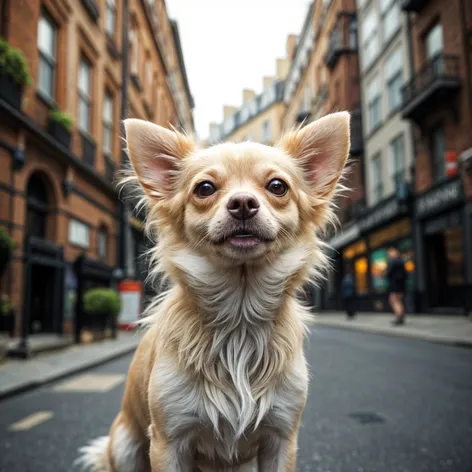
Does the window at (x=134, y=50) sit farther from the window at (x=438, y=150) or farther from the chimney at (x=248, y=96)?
the chimney at (x=248, y=96)

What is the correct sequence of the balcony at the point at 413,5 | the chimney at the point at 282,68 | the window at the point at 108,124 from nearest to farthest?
the window at the point at 108,124 < the balcony at the point at 413,5 < the chimney at the point at 282,68

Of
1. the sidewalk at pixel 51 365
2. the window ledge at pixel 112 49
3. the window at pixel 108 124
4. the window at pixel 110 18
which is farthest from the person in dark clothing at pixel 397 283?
the window at pixel 110 18

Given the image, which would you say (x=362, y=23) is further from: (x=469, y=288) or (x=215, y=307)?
(x=215, y=307)

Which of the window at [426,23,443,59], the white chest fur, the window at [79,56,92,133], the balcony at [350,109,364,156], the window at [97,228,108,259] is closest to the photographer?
the white chest fur

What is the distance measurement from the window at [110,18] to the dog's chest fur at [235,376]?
16585 millimetres

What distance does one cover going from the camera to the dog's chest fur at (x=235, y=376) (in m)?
2.05

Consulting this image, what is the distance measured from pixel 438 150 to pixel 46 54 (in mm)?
13390

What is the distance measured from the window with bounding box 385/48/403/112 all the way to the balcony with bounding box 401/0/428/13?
2.42 metres

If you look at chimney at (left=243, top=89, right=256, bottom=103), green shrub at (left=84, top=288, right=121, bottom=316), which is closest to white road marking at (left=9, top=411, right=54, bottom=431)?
green shrub at (left=84, top=288, right=121, bottom=316)

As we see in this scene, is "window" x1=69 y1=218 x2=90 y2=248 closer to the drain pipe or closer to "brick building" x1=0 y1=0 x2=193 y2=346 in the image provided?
"brick building" x1=0 y1=0 x2=193 y2=346

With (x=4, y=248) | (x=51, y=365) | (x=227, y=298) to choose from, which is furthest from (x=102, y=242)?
(x=227, y=298)

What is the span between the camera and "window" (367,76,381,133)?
24281mm

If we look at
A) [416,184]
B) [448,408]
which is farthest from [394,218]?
[448,408]

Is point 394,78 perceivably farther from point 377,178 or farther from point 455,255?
point 455,255
